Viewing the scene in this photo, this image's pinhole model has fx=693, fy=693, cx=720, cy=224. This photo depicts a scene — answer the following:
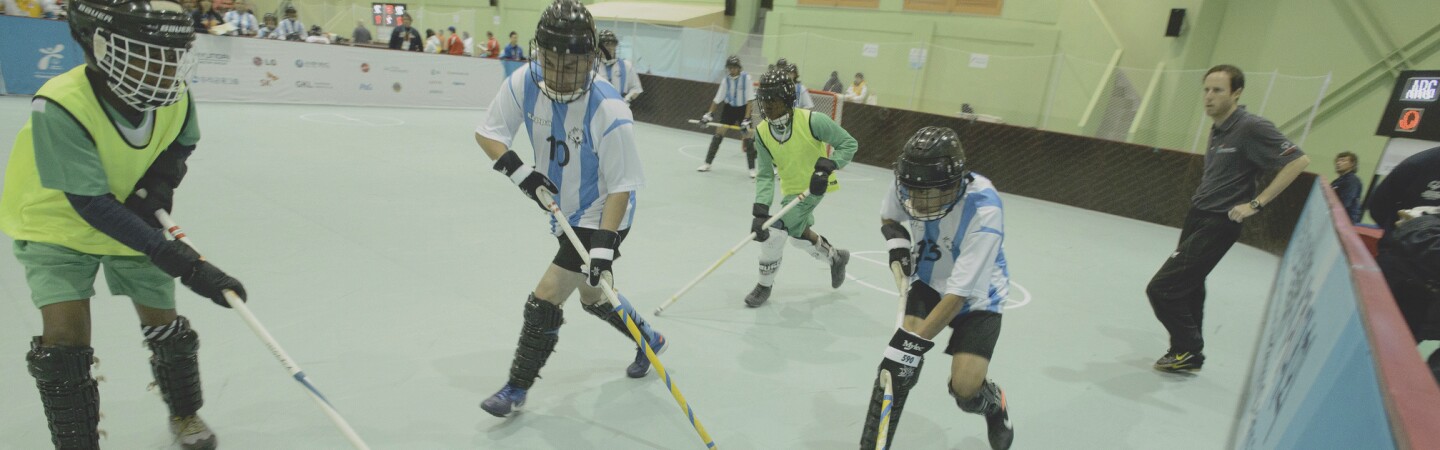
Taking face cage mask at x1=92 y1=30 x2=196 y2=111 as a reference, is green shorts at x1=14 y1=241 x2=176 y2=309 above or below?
below

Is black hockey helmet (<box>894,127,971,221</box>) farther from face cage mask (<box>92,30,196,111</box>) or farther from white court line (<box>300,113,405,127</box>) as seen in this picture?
white court line (<box>300,113,405,127</box>)

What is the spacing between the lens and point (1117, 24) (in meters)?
14.6

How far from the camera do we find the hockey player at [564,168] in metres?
3.08

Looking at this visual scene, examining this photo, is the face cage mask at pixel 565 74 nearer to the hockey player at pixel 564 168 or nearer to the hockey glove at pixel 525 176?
the hockey player at pixel 564 168

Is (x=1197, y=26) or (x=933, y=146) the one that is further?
(x=1197, y=26)

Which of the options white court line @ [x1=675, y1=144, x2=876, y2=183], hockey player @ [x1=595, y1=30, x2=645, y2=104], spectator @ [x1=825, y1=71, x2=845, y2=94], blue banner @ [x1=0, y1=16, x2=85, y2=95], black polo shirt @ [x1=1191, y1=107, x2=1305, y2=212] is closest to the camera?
black polo shirt @ [x1=1191, y1=107, x2=1305, y2=212]

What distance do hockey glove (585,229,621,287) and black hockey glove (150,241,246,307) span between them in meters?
1.27

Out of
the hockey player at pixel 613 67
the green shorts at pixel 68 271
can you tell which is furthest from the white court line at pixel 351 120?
the green shorts at pixel 68 271

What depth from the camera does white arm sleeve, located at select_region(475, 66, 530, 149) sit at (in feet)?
10.8

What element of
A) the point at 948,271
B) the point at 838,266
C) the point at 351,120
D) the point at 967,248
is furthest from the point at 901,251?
the point at 351,120

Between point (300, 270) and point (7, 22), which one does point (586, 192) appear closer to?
point (300, 270)

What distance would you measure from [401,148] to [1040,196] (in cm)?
1002

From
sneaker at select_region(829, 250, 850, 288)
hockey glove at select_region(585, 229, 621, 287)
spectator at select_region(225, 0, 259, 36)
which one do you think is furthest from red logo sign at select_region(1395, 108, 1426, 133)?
spectator at select_region(225, 0, 259, 36)

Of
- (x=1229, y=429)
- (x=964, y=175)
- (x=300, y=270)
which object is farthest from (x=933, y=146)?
(x=300, y=270)
